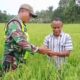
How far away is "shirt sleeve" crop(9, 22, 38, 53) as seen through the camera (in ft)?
12.9

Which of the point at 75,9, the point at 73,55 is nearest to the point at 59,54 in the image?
the point at 73,55

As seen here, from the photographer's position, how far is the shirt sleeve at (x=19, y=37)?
3.94 metres

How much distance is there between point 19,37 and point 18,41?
0.15 ft

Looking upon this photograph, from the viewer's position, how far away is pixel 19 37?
3.94m

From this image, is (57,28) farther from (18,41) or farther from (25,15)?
(18,41)

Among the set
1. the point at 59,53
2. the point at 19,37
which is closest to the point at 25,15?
the point at 19,37

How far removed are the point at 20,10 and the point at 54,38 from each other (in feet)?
2.64

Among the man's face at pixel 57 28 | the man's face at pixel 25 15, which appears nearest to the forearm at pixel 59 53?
the man's face at pixel 57 28

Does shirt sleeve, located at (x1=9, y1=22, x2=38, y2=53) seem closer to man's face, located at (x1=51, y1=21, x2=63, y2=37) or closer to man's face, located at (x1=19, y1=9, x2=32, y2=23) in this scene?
man's face, located at (x1=19, y1=9, x2=32, y2=23)

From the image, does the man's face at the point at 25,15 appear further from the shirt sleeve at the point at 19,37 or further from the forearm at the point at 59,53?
the forearm at the point at 59,53

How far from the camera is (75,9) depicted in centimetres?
6241

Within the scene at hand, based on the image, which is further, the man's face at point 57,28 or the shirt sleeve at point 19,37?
the man's face at point 57,28

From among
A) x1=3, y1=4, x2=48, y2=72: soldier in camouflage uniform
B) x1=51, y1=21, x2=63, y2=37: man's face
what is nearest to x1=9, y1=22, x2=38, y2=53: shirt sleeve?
x1=3, y1=4, x2=48, y2=72: soldier in camouflage uniform

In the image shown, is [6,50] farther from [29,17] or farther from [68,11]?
[68,11]
